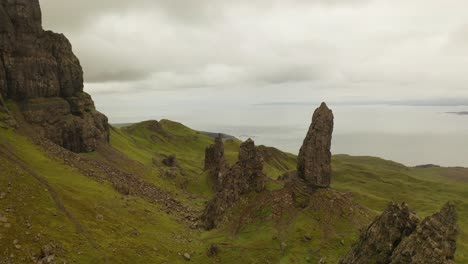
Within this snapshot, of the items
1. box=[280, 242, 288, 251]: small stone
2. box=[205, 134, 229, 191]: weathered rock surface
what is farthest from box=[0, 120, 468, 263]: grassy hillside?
box=[205, 134, 229, 191]: weathered rock surface

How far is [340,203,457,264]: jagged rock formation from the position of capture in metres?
54.7

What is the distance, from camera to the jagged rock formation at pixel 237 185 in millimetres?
114125

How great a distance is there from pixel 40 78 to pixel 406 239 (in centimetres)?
15413

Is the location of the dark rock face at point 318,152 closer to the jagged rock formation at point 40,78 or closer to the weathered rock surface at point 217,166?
the weathered rock surface at point 217,166

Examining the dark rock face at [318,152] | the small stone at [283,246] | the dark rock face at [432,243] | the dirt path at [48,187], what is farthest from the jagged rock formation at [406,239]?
the dirt path at [48,187]

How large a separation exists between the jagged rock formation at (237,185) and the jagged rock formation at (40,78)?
75.2m

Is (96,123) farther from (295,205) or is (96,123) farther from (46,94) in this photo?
(295,205)

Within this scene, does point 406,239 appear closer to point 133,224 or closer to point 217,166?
point 133,224

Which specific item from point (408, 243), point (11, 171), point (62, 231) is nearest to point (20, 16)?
point (11, 171)

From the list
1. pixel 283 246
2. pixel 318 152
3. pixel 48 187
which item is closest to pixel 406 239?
pixel 283 246

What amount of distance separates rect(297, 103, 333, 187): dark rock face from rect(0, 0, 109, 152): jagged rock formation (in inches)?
3807

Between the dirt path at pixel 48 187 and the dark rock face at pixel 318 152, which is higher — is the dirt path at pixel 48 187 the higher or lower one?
the lower one

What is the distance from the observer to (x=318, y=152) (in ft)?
377

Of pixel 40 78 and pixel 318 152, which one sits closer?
pixel 318 152
